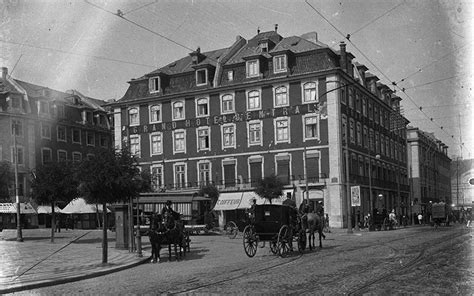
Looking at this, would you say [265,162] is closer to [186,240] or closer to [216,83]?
[216,83]

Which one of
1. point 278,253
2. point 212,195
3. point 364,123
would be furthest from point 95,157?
point 364,123

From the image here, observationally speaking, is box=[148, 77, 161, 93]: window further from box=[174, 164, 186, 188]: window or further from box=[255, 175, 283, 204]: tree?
box=[255, 175, 283, 204]: tree

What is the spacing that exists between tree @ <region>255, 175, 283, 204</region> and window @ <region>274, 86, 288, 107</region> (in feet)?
30.1

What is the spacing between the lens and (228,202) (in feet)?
172

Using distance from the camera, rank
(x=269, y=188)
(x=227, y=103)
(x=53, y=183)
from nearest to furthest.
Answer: (x=53, y=183), (x=269, y=188), (x=227, y=103)

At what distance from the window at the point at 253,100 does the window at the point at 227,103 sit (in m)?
1.84

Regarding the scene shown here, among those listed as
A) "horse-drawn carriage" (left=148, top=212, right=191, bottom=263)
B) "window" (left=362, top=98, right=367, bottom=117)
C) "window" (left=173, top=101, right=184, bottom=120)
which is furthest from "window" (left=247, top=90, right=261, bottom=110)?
"horse-drawn carriage" (left=148, top=212, right=191, bottom=263)

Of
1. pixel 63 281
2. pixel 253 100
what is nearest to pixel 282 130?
pixel 253 100

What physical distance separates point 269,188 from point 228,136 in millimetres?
10900

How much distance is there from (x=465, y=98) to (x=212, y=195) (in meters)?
33.3

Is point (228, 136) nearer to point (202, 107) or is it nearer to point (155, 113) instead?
point (202, 107)

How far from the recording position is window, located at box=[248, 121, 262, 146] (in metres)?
54.7

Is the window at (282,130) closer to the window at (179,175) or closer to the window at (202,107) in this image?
the window at (202,107)

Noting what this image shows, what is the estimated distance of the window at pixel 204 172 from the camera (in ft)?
186
